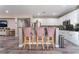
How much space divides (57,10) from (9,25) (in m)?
1.64

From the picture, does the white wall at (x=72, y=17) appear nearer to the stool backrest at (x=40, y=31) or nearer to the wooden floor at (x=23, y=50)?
the wooden floor at (x=23, y=50)

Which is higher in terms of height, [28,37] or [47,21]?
[47,21]

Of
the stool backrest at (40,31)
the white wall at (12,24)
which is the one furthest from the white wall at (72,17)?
the white wall at (12,24)

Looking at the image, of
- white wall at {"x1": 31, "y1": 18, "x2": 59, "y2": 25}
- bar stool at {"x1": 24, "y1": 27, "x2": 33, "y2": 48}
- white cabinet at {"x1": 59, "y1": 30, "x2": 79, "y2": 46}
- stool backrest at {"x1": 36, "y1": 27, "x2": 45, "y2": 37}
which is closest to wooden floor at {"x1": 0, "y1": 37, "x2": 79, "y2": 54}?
white cabinet at {"x1": 59, "y1": 30, "x2": 79, "y2": 46}

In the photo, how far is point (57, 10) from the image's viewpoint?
11.8ft

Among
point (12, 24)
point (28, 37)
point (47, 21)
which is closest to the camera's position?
point (47, 21)

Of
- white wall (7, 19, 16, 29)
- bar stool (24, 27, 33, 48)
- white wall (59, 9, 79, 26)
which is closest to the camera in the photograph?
white wall (59, 9, 79, 26)

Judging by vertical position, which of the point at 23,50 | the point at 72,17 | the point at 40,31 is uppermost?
the point at 72,17

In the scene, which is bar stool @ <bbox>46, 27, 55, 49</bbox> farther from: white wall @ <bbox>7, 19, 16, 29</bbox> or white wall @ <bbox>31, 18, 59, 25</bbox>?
white wall @ <bbox>7, 19, 16, 29</bbox>

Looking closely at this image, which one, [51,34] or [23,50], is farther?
[51,34]

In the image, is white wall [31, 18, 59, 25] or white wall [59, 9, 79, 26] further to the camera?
white wall [31, 18, 59, 25]

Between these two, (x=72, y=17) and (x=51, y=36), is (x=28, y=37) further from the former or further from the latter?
(x=72, y=17)

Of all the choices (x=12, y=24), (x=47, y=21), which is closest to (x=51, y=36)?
(x=47, y=21)
